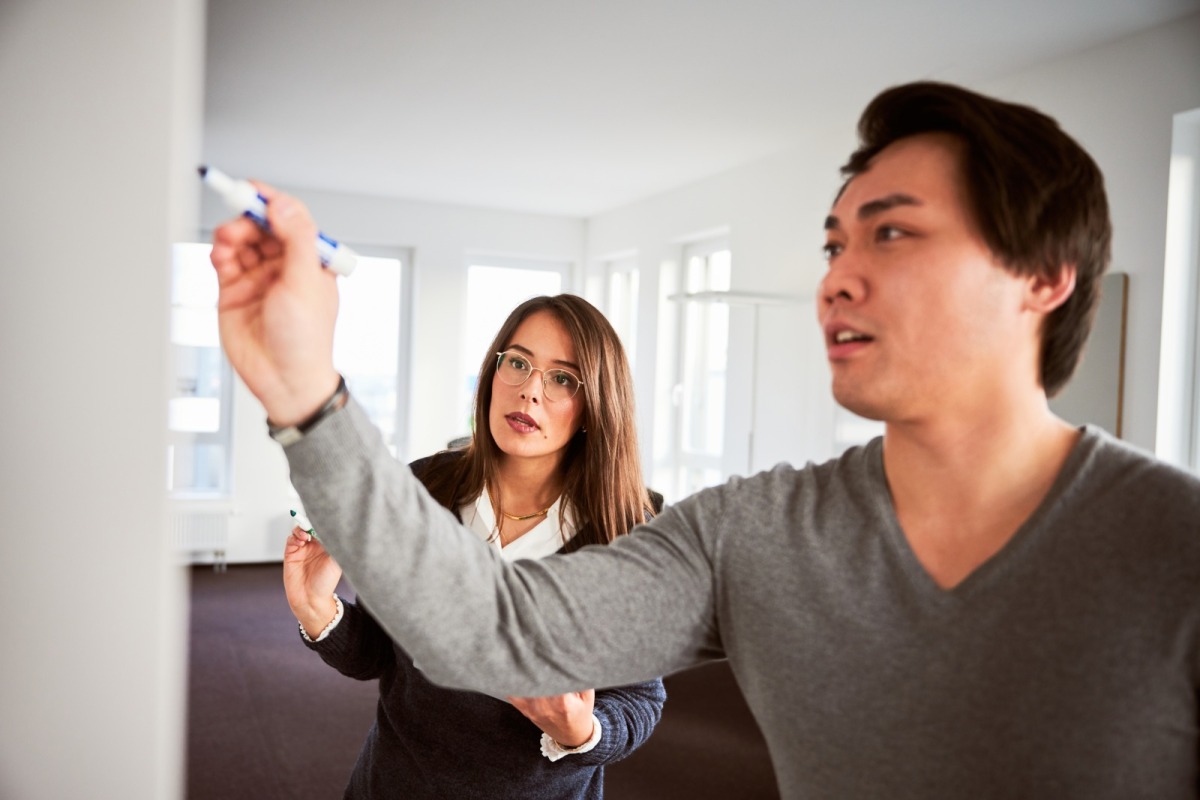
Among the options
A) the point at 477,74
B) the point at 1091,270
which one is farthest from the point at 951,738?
the point at 477,74

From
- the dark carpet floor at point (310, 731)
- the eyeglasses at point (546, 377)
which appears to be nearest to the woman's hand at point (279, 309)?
the eyeglasses at point (546, 377)

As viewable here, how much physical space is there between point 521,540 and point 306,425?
0.92m

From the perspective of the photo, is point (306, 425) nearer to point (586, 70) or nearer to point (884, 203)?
point (884, 203)

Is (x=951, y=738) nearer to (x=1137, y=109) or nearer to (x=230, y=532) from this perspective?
(x=1137, y=109)

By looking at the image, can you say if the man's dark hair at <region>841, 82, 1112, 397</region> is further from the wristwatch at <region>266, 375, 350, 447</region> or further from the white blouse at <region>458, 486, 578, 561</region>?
the white blouse at <region>458, 486, 578, 561</region>

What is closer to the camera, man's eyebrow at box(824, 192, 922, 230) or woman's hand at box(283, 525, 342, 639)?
man's eyebrow at box(824, 192, 922, 230)

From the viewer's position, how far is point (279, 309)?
736 mm

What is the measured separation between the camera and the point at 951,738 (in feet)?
2.65

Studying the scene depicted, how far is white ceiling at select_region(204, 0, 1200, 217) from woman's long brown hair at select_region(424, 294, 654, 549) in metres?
2.40

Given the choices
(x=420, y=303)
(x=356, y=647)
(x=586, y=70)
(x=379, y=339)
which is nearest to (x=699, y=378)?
(x=420, y=303)

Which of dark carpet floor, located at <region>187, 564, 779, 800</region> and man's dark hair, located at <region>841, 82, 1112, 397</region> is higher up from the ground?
man's dark hair, located at <region>841, 82, 1112, 397</region>

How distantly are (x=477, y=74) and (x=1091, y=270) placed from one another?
13.5 feet

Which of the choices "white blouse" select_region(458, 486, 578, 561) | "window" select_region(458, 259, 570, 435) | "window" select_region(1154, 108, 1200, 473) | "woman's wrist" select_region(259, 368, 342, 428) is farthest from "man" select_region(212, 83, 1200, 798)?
"window" select_region(458, 259, 570, 435)

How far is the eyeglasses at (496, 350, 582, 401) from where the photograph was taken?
170 cm
